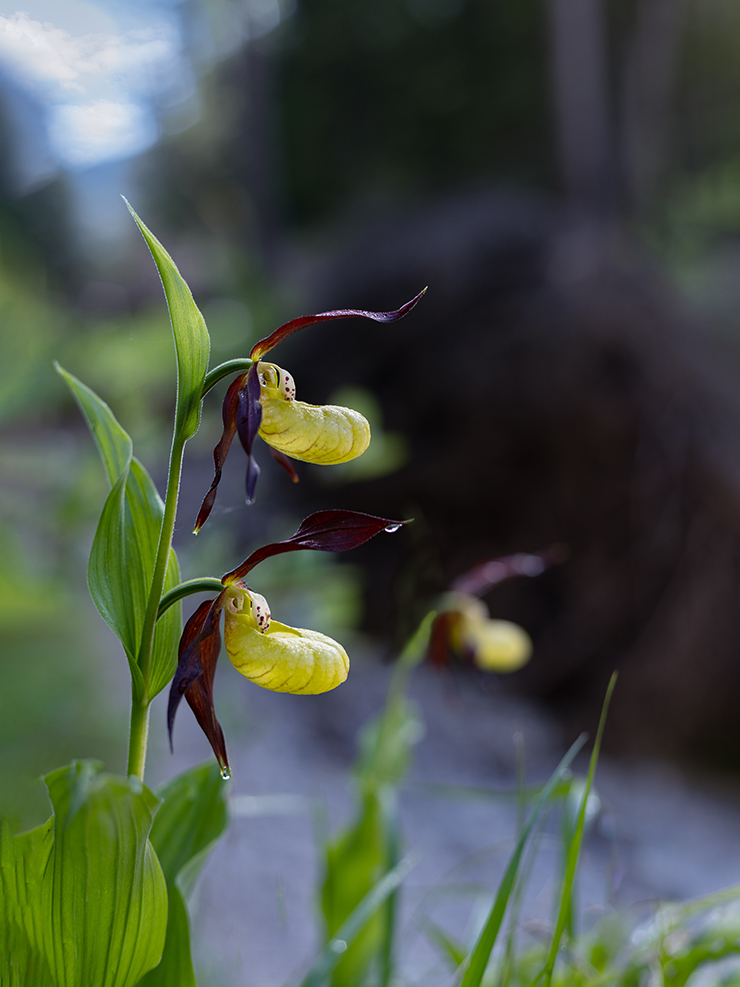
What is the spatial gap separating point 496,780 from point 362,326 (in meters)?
1.72

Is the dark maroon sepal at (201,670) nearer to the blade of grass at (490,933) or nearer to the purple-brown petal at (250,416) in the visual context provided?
the purple-brown petal at (250,416)

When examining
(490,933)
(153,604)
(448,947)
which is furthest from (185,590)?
(448,947)

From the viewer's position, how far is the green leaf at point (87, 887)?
309mm

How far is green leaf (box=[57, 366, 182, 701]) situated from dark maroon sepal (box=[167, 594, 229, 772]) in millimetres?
24

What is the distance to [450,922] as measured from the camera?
1.25m

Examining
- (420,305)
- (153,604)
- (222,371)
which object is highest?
(222,371)

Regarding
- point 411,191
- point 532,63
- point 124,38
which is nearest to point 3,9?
point 124,38

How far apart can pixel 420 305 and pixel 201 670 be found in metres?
2.39

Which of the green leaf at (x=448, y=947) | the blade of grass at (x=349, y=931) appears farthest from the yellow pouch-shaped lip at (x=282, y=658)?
the green leaf at (x=448, y=947)

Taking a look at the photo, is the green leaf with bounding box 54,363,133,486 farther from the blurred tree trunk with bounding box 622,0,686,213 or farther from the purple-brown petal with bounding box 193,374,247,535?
the blurred tree trunk with bounding box 622,0,686,213

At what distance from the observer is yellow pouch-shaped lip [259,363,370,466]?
347mm

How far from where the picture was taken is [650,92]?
3105mm

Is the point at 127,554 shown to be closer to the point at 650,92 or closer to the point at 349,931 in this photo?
the point at 349,931

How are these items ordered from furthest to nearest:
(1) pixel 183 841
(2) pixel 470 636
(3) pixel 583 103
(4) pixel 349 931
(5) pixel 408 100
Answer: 1. (5) pixel 408 100
2. (3) pixel 583 103
3. (2) pixel 470 636
4. (4) pixel 349 931
5. (1) pixel 183 841
